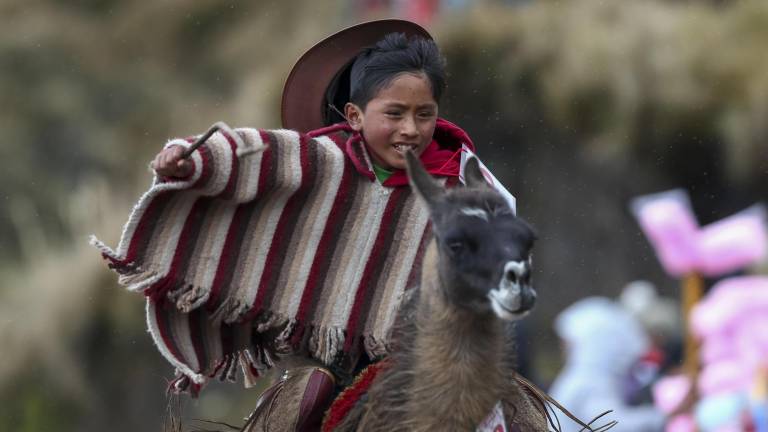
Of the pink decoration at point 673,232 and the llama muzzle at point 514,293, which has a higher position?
the pink decoration at point 673,232

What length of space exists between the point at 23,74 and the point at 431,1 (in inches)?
216

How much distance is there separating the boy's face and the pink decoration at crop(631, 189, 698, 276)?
571cm

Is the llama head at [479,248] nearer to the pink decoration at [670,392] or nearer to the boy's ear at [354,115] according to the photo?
the boy's ear at [354,115]

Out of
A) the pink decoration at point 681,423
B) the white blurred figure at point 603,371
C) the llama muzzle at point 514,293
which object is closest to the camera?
the llama muzzle at point 514,293

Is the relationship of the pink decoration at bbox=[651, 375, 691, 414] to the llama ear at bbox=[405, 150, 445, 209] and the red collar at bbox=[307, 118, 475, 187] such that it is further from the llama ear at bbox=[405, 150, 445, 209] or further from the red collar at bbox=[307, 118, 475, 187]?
the llama ear at bbox=[405, 150, 445, 209]

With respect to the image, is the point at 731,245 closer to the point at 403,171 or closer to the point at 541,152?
the point at 541,152

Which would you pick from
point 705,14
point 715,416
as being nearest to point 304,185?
point 715,416

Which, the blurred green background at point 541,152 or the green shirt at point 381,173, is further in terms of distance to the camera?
the blurred green background at point 541,152

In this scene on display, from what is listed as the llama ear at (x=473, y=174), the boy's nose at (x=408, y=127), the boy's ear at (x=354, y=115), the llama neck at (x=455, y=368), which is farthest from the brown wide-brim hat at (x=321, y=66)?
the llama neck at (x=455, y=368)

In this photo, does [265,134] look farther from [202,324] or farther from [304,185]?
[202,324]

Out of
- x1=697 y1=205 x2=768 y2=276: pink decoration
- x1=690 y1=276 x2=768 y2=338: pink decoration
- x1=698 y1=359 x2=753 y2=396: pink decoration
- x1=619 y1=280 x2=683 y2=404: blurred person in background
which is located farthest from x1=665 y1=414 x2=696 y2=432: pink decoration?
x1=697 y1=205 x2=768 y2=276: pink decoration

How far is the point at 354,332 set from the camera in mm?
4848

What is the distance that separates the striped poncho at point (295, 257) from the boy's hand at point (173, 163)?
0.25 metres

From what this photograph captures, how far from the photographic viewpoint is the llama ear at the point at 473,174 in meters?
4.56
